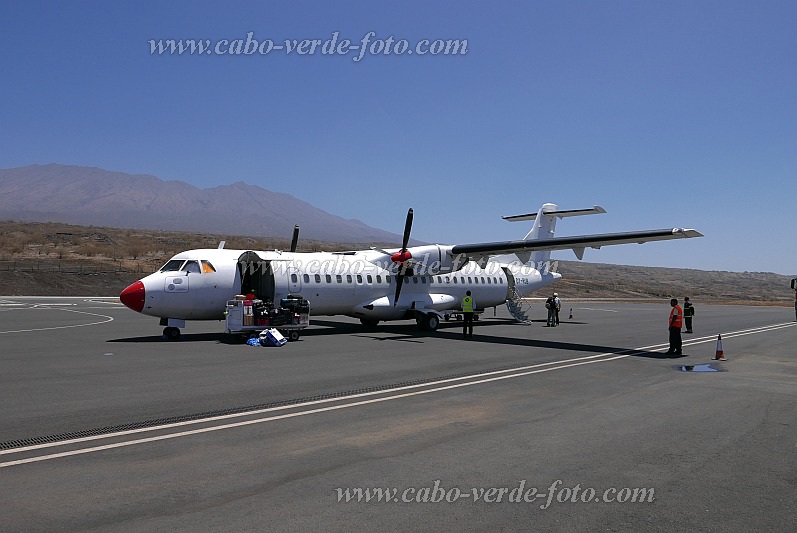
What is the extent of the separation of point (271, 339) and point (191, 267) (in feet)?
13.1

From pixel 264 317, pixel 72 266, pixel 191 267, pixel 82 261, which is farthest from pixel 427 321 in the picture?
pixel 82 261

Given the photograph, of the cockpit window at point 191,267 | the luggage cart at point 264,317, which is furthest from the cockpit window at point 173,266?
the luggage cart at point 264,317

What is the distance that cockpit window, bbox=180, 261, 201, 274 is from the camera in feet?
66.6

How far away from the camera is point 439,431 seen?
27.6 feet

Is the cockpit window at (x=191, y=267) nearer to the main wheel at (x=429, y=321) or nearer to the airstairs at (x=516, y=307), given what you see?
the main wheel at (x=429, y=321)

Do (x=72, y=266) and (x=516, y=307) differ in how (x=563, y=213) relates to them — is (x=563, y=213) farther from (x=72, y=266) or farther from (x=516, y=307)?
(x=72, y=266)

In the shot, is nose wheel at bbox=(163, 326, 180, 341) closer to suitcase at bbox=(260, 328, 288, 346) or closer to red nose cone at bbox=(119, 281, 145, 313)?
red nose cone at bbox=(119, 281, 145, 313)

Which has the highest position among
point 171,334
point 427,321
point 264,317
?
point 264,317

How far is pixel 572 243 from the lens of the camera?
22.5m

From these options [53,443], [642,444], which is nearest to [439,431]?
[642,444]

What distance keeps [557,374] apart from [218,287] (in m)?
11.8

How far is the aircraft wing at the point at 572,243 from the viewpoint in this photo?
2005 cm

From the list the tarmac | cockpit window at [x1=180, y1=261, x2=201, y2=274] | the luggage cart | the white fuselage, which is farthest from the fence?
the tarmac

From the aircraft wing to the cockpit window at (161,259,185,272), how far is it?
11201 millimetres
